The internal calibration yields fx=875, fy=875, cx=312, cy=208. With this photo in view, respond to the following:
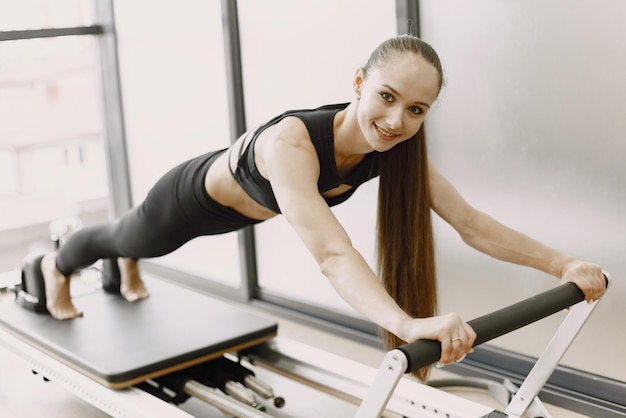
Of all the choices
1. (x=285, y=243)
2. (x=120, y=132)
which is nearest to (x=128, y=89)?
(x=120, y=132)

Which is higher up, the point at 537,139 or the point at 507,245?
the point at 537,139

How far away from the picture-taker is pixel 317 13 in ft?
11.1

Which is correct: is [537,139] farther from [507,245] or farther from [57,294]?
[57,294]

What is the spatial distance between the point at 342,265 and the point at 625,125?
3.92 ft

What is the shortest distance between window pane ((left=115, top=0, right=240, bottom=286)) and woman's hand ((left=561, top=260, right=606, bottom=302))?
2.27 meters

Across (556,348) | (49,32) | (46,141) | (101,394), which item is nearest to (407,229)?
(556,348)

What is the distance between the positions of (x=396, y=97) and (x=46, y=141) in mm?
3273

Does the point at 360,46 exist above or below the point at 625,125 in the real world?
above

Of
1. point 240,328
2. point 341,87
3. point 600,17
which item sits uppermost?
point 600,17

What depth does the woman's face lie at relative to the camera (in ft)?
6.02

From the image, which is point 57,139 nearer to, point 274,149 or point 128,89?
point 128,89

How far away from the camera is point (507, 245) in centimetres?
214

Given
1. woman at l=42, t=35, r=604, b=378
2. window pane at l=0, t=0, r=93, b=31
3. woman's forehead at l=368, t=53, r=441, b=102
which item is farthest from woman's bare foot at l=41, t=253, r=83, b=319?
woman's forehead at l=368, t=53, r=441, b=102

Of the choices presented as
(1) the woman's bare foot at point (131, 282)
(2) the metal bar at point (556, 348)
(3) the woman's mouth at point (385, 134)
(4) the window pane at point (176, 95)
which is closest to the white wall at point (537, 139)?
(2) the metal bar at point (556, 348)
